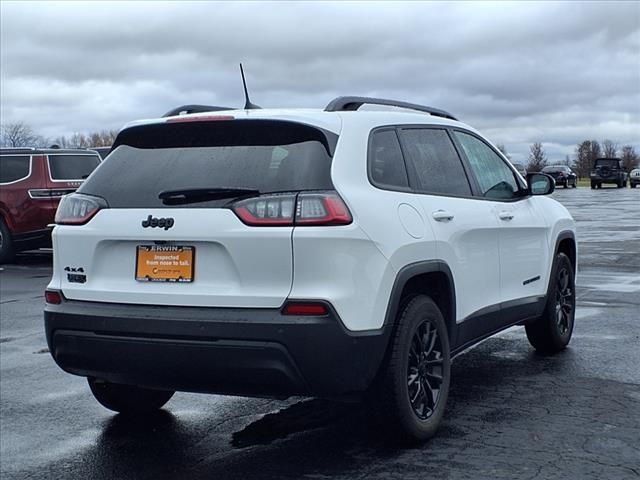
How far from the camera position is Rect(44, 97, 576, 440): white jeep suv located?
4.22 meters

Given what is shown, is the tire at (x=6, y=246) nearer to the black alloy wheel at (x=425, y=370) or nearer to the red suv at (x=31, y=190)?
the red suv at (x=31, y=190)

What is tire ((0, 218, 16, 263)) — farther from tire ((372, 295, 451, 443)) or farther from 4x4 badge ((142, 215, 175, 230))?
tire ((372, 295, 451, 443))

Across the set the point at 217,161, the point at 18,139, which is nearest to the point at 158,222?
the point at 217,161

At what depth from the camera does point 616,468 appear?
4375 mm

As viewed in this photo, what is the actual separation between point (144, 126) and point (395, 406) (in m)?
1.96

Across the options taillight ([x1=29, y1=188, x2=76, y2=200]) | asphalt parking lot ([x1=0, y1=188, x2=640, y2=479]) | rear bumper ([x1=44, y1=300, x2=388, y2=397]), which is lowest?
asphalt parking lot ([x1=0, y1=188, x2=640, y2=479])

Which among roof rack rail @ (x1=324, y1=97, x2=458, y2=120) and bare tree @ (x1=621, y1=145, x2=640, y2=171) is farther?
bare tree @ (x1=621, y1=145, x2=640, y2=171)

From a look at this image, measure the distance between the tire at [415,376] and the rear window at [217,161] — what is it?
89 cm

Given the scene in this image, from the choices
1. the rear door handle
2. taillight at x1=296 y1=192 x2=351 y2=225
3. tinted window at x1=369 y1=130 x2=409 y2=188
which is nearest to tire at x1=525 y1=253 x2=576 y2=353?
the rear door handle

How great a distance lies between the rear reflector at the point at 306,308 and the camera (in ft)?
13.7

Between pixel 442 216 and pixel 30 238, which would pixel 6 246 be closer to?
pixel 30 238

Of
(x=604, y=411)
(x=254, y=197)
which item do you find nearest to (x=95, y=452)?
(x=254, y=197)

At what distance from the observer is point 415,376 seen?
4.83 meters

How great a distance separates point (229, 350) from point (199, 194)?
2.53 feet
